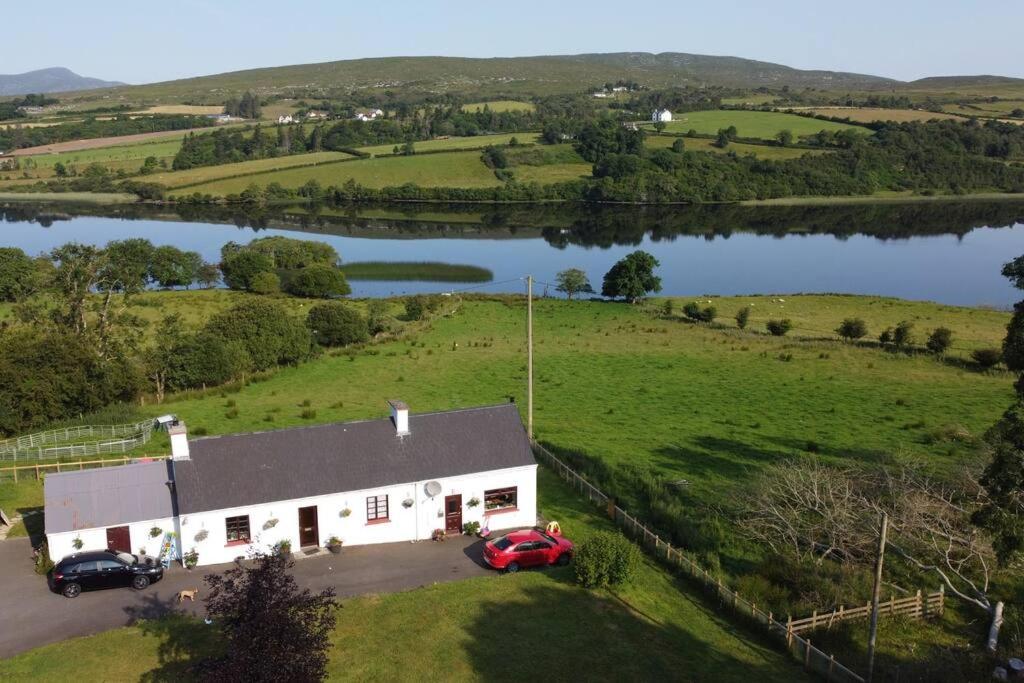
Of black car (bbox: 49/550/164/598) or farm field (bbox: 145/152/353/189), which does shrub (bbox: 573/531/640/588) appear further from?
farm field (bbox: 145/152/353/189)

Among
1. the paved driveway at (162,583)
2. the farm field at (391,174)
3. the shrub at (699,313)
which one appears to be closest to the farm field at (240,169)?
the farm field at (391,174)

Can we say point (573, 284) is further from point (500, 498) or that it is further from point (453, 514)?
point (453, 514)

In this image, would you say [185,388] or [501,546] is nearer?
[501,546]

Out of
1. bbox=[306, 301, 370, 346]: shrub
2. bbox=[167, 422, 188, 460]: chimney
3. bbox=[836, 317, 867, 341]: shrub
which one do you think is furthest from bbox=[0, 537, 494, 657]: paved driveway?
bbox=[836, 317, 867, 341]: shrub

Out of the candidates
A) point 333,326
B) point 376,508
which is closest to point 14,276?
point 333,326

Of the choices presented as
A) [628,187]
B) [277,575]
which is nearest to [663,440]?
[277,575]

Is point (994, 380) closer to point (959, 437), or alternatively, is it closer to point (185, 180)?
point (959, 437)
